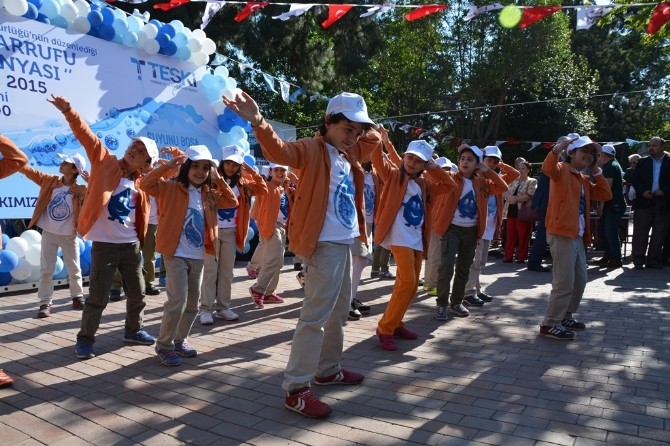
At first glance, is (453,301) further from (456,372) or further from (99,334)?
(99,334)

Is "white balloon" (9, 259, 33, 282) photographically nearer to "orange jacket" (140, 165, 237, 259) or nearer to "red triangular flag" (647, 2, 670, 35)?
"orange jacket" (140, 165, 237, 259)

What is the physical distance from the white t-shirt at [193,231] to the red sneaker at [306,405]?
5.37ft

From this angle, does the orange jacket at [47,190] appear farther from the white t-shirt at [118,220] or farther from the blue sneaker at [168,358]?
the blue sneaker at [168,358]

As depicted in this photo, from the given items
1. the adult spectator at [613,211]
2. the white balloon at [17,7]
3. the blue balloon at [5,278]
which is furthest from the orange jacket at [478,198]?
the white balloon at [17,7]

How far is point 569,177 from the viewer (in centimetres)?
523

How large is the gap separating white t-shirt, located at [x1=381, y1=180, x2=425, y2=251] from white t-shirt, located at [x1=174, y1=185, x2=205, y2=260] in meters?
1.64

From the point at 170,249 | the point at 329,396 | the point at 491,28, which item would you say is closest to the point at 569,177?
the point at 329,396

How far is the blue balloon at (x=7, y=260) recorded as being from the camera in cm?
718

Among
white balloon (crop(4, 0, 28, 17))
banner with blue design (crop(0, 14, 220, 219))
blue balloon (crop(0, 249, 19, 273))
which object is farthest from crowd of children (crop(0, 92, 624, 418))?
white balloon (crop(4, 0, 28, 17))

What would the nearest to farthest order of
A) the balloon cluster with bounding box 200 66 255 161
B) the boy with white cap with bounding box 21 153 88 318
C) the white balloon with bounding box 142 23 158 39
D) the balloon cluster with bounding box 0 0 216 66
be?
the boy with white cap with bounding box 21 153 88 318
the balloon cluster with bounding box 0 0 216 66
the white balloon with bounding box 142 23 158 39
the balloon cluster with bounding box 200 66 255 161

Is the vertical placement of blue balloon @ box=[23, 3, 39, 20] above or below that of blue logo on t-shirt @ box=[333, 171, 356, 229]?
above

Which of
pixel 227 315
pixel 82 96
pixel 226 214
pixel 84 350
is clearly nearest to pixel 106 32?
pixel 82 96

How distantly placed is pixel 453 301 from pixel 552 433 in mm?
3202

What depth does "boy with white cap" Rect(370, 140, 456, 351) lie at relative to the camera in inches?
194
